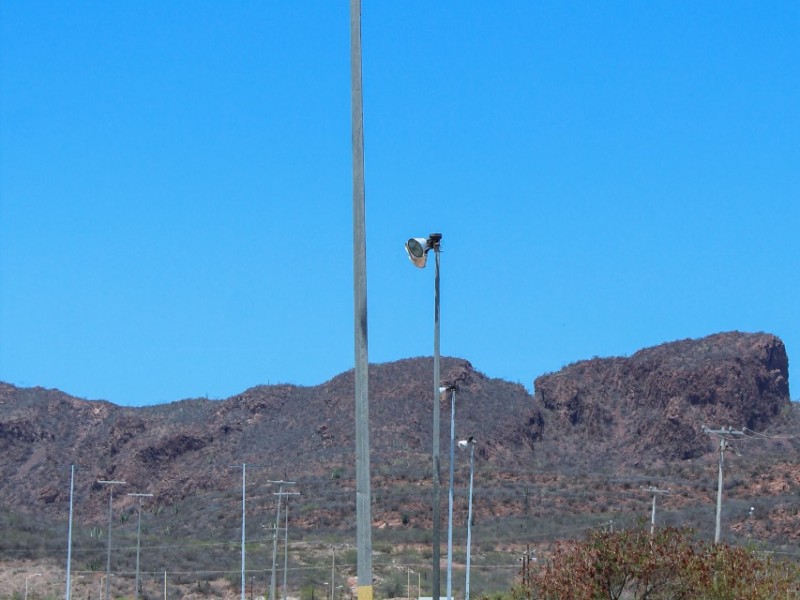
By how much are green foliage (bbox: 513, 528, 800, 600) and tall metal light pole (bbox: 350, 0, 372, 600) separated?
49.7ft

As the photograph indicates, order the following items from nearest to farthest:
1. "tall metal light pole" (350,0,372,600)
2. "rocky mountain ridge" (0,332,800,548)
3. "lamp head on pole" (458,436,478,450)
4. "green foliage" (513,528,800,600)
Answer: "tall metal light pole" (350,0,372,600) → "green foliage" (513,528,800,600) → "lamp head on pole" (458,436,478,450) → "rocky mountain ridge" (0,332,800,548)

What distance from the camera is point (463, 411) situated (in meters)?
134

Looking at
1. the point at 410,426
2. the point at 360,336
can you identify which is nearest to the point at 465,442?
the point at 360,336

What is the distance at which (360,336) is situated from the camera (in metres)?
14.1

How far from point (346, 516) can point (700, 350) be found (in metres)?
51.3

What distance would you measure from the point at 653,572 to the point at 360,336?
1608cm

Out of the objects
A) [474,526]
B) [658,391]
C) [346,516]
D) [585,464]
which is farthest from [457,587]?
[658,391]

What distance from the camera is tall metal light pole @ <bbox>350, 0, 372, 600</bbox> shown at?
45.5ft

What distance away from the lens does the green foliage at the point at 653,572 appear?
27828 millimetres

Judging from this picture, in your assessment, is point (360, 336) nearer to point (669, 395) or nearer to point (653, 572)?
point (653, 572)

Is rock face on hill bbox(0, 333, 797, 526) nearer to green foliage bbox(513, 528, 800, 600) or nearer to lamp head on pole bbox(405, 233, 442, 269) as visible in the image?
green foliage bbox(513, 528, 800, 600)

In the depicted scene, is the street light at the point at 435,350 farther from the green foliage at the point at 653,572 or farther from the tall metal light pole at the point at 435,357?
the green foliage at the point at 653,572

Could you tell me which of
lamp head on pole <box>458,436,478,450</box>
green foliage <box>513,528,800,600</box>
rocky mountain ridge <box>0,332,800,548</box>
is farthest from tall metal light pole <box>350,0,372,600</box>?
rocky mountain ridge <box>0,332,800,548</box>

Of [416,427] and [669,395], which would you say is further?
[669,395]
